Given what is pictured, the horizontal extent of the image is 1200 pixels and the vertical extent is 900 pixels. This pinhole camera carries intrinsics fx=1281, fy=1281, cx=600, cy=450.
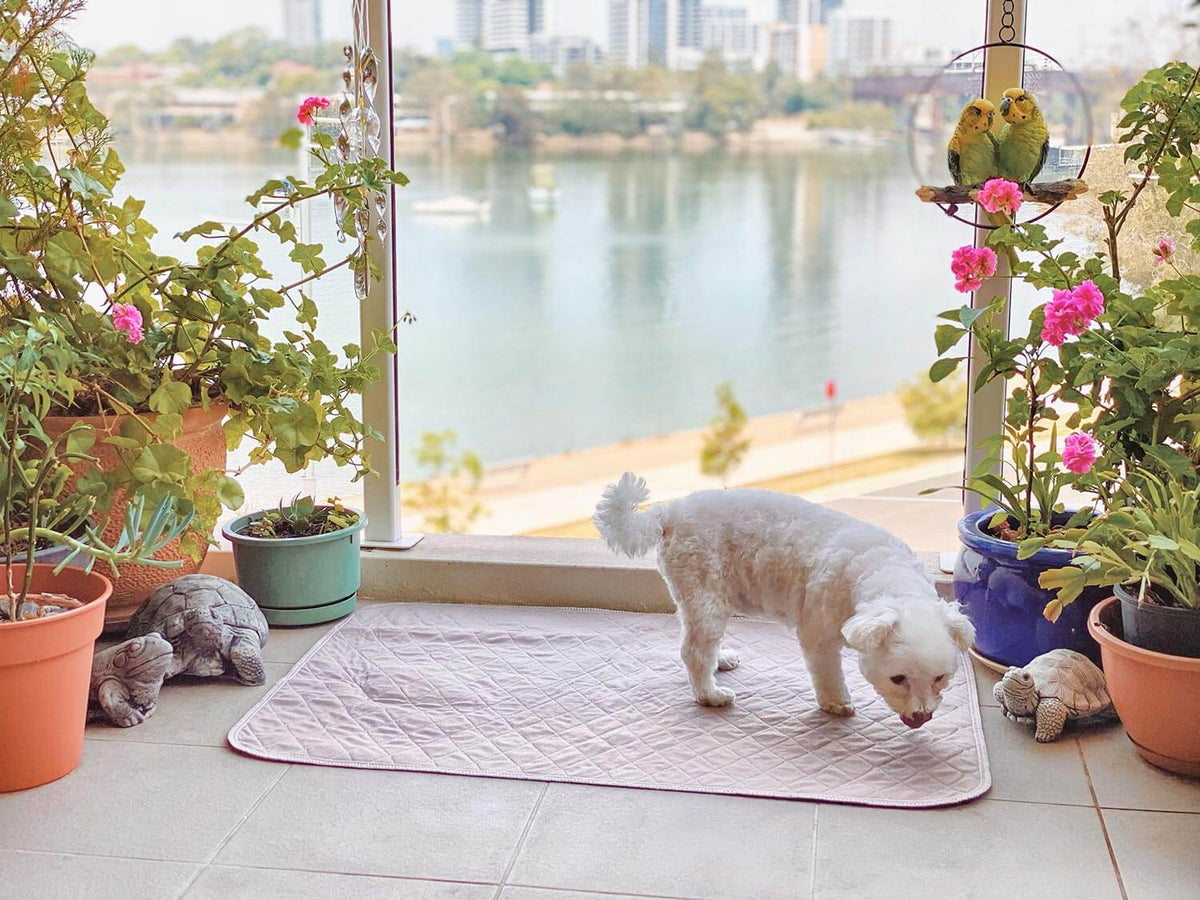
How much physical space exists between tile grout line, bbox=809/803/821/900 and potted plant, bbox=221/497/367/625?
1279mm

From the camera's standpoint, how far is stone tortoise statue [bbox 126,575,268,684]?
2555 millimetres

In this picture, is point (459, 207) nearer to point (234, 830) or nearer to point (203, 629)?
point (203, 629)

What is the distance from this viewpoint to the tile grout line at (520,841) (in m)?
1.85

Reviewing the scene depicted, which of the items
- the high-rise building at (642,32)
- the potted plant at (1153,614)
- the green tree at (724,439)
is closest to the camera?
the potted plant at (1153,614)

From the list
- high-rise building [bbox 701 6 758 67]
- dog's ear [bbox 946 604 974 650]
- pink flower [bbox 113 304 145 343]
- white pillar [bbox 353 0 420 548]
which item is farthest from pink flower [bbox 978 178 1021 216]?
high-rise building [bbox 701 6 758 67]

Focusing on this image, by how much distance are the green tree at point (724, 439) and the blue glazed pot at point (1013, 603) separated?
9.94 meters

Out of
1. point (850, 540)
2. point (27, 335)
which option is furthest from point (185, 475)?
point (850, 540)

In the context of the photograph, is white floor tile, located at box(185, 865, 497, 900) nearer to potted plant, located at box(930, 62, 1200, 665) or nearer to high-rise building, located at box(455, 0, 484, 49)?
potted plant, located at box(930, 62, 1200, 665)

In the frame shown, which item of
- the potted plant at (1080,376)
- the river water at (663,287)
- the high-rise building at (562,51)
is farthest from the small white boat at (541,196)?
the potted plant at (1080,376)

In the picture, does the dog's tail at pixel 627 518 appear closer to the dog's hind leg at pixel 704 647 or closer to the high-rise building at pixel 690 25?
the dog's hind leg at pixel 704 647

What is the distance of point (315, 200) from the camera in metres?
2.99

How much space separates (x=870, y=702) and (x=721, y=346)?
14186mm

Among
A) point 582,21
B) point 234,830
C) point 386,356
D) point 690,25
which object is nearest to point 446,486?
point 582,21

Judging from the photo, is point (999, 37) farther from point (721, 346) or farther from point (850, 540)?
point (721, 346)
